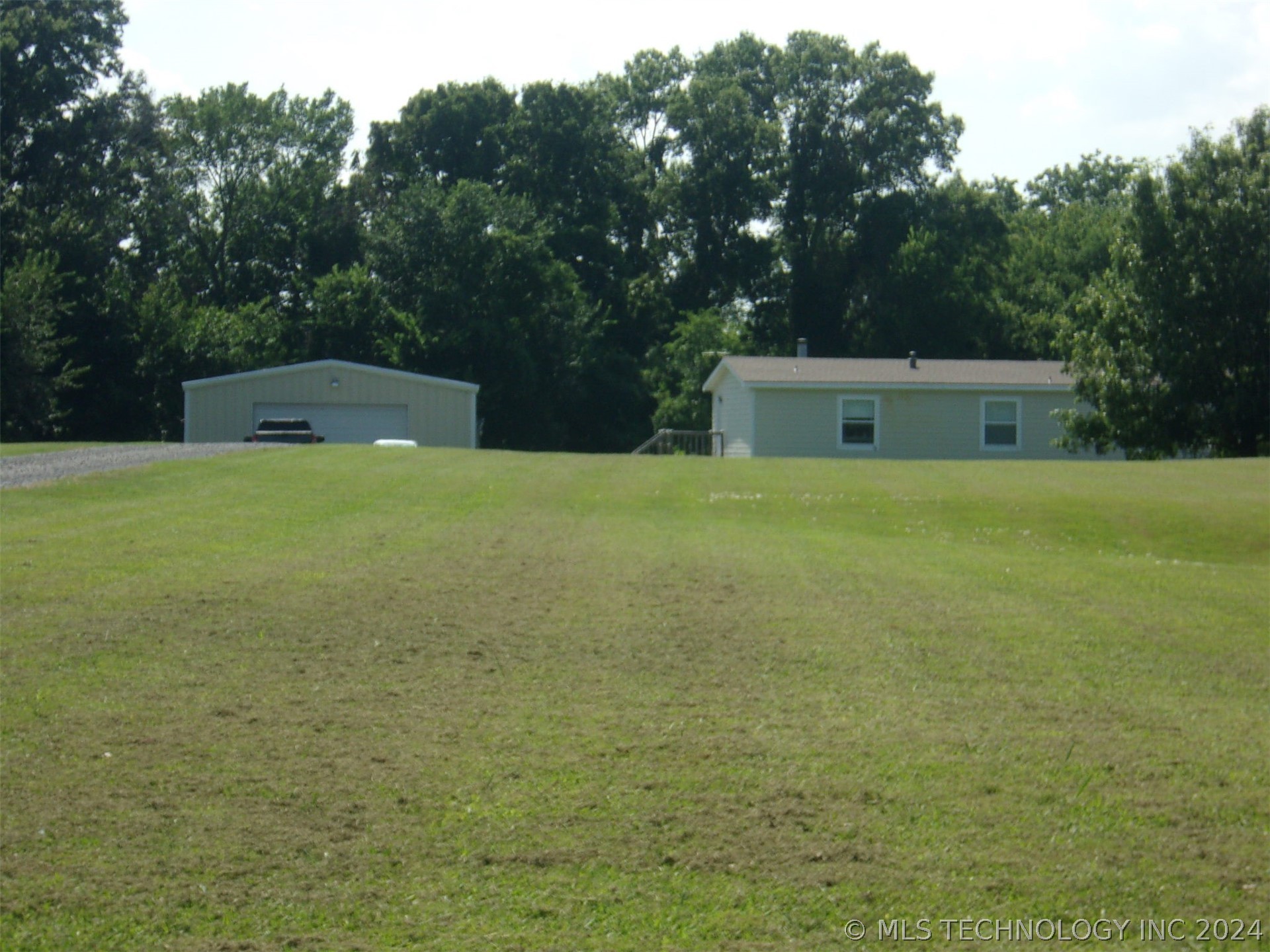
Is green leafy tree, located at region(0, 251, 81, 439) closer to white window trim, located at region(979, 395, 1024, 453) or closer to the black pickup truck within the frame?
the black pickup truck

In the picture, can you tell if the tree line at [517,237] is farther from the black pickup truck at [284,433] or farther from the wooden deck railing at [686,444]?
the black pickup truck at [284,433]

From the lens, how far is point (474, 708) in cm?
729

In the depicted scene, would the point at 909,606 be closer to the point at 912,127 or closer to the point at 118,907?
the point at 118,907

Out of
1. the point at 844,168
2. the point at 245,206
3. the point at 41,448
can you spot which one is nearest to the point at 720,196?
the point at 844,168

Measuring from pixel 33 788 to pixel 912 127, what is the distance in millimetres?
54374

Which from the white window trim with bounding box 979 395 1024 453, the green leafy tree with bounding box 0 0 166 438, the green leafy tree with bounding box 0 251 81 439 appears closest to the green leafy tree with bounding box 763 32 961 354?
the white window trim with bounding box 979 395 1024 453

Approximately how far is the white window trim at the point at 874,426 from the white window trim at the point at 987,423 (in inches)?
101

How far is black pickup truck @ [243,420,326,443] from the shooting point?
31.5m

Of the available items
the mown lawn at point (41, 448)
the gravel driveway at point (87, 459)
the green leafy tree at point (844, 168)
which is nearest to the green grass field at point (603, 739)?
the gravel driveway at point (87, 459)

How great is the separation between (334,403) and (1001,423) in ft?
57.7

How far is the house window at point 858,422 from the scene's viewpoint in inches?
1243

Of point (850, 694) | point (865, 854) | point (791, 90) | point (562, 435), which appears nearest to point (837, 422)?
point (562, 435)

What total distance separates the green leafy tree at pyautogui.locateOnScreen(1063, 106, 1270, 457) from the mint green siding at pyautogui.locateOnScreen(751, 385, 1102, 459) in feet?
7.22

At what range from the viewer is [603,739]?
685 centimetres
